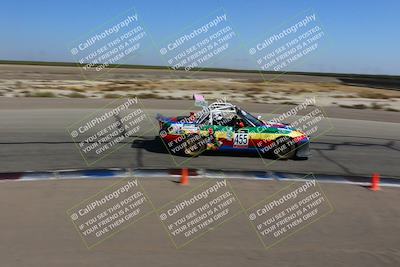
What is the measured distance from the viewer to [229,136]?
1188 centimetres

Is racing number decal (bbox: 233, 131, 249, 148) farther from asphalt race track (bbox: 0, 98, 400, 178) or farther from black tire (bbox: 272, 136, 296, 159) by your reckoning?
black tire (bbox: 272, 136, 296, 159)

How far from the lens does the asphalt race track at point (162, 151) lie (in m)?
11.4

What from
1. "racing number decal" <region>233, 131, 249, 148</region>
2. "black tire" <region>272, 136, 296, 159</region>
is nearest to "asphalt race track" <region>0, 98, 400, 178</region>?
"black tire" <region>272, 136, 296, 159</region>

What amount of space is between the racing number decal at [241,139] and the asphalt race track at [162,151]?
444mm

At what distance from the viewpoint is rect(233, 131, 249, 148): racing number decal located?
1188cm

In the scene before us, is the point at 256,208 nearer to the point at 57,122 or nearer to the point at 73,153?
the point at 73,153

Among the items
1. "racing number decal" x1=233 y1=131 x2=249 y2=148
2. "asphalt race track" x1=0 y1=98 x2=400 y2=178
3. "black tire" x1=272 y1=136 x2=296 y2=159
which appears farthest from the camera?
"black tire" x1=272 y1=136 x2=296 y2=159

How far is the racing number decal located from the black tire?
0.84m

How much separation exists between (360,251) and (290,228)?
1.27 metres

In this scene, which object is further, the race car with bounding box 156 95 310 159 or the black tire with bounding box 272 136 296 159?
the black tire with bounding box 272 136 296 159

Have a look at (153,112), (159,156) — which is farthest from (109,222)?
(153,112)

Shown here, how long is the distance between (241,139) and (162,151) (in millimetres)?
2381

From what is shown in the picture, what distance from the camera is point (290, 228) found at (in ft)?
24.7

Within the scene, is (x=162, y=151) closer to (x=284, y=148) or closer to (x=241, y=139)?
(x=241, y=139)
